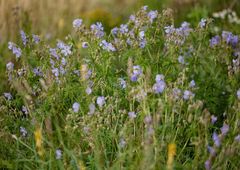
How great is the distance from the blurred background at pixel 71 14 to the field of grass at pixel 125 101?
95cm

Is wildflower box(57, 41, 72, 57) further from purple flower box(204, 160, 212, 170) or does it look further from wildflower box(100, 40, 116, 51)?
purple flower box(204, 160, 212, 170)

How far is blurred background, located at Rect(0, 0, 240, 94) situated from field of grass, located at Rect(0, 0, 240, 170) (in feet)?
3.10

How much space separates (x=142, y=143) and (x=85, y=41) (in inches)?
34.1

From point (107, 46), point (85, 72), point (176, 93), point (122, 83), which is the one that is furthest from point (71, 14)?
point (176, 93)

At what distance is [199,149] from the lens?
9.11 ft

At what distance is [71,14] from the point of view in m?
6.43

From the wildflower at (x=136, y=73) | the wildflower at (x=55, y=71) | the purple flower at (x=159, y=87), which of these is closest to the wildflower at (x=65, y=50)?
the wildflower at (x=55, y=71)

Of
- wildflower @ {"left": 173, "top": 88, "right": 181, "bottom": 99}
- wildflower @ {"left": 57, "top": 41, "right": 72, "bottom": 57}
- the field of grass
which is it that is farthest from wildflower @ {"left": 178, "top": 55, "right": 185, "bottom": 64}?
wildflower @ {"left": 57, "top": 41, "right": 72, "bottom": 57}

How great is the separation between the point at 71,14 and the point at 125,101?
332cm

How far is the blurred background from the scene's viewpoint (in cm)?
489

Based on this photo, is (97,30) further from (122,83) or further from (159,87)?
(159,87)

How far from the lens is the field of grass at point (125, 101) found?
2812mm

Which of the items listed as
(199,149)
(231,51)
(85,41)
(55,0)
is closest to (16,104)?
(85,41)

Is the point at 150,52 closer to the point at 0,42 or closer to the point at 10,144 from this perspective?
the point at 10,144
